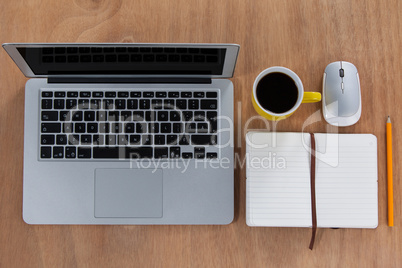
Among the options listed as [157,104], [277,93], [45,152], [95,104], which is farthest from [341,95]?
[45,152]

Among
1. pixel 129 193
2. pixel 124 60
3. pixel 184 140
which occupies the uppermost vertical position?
pixel 124 60

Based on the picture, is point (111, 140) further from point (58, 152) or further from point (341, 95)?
point (341, 95)

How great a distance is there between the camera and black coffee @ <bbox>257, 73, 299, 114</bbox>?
0.62 metres

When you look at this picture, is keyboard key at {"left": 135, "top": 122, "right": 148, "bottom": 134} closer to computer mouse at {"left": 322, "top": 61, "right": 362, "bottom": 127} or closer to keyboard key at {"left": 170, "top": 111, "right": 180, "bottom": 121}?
keyboard key at {"left": 170, "top": 111, "right": 180, "bottom": 121}

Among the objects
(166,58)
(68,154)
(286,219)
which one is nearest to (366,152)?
(286,219)

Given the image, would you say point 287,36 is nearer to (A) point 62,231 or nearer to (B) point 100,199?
(B) point 100,199

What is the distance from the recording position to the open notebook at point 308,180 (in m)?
0.66

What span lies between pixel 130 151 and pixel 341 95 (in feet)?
1.38

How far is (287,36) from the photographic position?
2.30 ft

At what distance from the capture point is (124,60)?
0.64m

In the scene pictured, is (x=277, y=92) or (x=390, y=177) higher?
(x=277, y=92)

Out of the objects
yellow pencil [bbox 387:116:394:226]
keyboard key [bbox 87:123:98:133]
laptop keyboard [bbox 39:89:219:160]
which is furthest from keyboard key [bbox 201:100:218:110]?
yellow pencil [bbox 387:116:394:226]

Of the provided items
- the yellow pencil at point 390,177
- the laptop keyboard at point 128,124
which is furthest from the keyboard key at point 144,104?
the yellow pencil at point 390,177

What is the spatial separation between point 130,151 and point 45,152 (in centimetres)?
16
